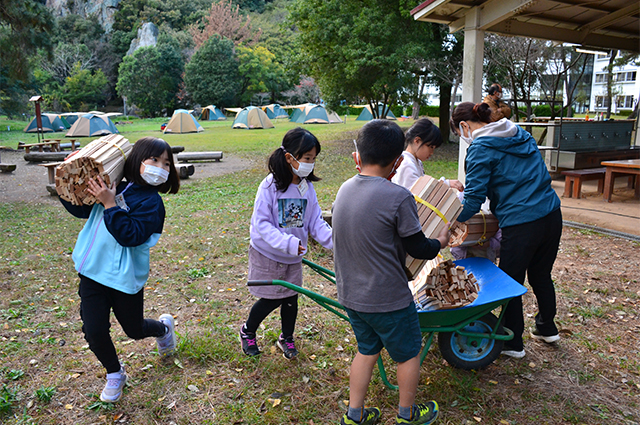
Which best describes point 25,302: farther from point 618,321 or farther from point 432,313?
point 618,321

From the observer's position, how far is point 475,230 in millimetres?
3398

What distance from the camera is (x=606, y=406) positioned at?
9.46 ft

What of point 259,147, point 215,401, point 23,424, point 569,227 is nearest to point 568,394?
point 215,401

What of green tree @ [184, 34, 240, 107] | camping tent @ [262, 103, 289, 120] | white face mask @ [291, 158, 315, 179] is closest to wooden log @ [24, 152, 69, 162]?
white face mask @ [291, 158, 315, 179]

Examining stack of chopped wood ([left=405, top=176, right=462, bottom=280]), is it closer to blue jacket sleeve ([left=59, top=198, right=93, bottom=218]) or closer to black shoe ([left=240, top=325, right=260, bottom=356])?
black shoe ([left=240, top=325, right=260, bottom=356])

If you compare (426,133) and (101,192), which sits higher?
(426,133)

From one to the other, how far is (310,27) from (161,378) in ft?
51.1

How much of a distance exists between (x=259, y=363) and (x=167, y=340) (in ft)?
2.22

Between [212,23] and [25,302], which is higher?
[212,23]

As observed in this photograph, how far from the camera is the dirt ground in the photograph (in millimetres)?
10227

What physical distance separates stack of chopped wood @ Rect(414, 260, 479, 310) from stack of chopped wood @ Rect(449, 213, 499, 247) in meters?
0.50

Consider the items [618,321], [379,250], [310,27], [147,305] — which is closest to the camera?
[379,250]

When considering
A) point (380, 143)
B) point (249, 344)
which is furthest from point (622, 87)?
point (380, 143)

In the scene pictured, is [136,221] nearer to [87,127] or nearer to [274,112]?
[87,127]
